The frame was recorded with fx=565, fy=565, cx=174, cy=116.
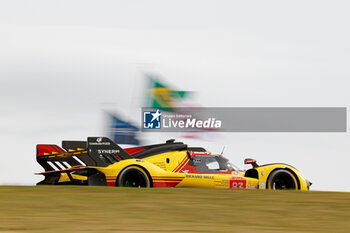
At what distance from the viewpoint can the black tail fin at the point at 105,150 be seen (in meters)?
13.1

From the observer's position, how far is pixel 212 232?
6.23m

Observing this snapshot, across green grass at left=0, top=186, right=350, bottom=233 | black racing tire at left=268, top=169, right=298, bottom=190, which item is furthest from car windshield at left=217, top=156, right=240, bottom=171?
green grass at left=0, top=186, right=350, bottom=233

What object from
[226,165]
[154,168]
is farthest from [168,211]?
[226,165]

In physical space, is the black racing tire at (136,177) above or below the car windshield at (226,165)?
below

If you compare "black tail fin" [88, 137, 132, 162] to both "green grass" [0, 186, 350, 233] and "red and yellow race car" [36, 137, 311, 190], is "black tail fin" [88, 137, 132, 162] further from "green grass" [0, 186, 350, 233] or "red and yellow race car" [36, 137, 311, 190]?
"green grass" [0, 186, 350, 233]

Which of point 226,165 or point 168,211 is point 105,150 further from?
point 168,211

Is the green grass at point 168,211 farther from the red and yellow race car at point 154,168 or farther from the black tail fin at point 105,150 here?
the black tail fin at point 105,150

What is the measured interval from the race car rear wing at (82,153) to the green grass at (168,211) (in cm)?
319

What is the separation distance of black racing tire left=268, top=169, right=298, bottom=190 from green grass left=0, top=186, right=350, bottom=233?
3.30 m

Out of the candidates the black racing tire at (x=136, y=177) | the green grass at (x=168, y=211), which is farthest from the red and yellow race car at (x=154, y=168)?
the green grass at (x=168, y=211)

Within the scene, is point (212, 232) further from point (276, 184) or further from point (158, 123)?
point (158, 123)

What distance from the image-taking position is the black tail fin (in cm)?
1309

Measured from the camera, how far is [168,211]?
763 centimetres

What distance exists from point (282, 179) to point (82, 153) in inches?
187
